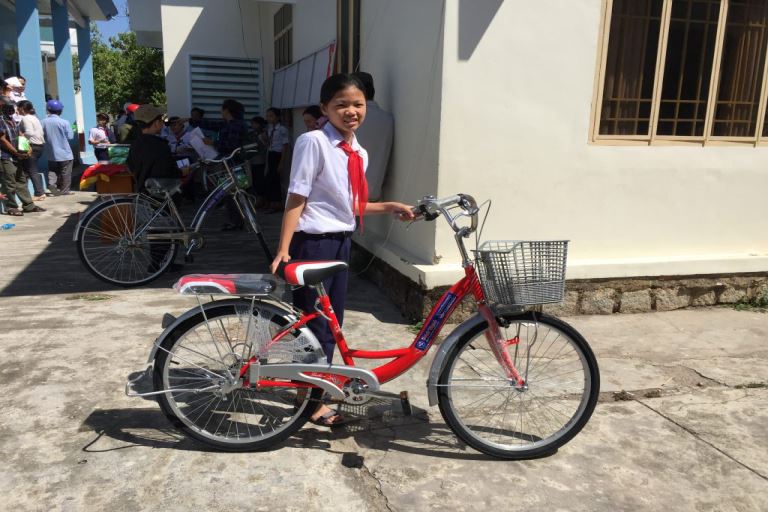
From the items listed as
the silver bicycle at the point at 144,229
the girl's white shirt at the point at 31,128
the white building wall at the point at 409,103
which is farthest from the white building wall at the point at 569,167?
the girl's white shirt at the point at 31,128

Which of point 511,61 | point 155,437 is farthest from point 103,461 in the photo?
point 511,61

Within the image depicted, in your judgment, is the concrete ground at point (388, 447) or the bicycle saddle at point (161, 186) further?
the bicycle saddle at point (161, 186)

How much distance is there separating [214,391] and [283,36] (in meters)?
9.12

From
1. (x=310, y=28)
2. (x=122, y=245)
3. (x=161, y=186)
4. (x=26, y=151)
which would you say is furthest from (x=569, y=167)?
(x=26, y=151)

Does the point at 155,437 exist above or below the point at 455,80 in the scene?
below

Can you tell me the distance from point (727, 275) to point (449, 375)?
139 inches

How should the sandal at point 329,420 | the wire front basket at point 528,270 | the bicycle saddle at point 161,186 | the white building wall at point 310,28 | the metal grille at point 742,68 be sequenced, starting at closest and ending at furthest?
1. the wire front basket at point 528,270
2. the sandal at point 329,420
3. the metal grille at point 742,68
4. the bicycle saddle at point 161,186
5. the white building wall at point 310,28

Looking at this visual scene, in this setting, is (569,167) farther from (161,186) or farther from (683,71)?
(161,186)

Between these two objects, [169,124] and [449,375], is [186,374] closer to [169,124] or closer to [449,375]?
[449,375]

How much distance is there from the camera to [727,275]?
5.28 m

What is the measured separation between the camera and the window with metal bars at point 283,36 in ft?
33.9

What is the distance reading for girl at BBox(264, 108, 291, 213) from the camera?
9.81m

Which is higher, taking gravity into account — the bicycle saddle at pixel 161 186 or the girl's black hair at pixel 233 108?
the girl's black hair at pixel 233 108

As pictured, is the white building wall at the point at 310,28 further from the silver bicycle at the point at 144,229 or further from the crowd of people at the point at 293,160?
the silver bicycle at the point at 144,229
